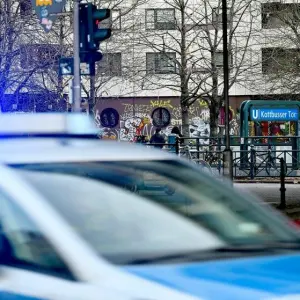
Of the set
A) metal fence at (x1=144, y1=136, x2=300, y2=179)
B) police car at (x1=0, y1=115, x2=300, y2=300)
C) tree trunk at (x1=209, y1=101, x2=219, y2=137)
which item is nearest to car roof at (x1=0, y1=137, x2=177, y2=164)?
police car at (x1=0, y1=115, x2=300, y2=300)

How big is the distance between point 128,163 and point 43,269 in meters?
1.03

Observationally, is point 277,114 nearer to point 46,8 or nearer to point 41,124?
point 46,8

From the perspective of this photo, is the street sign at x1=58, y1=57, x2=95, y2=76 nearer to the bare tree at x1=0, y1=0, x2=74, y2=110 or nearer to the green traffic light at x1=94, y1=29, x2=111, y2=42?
the green traffic light at x1=94, y1=29, x2=111, y2=42

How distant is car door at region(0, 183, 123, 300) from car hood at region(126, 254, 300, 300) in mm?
266

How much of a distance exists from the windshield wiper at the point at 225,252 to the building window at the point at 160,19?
2883cm

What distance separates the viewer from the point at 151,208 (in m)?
4.07

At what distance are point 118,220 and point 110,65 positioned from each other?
25.2 m

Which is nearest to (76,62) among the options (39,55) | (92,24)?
(92,24)

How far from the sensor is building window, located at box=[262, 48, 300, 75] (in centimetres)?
3275

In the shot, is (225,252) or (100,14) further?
(100,14)

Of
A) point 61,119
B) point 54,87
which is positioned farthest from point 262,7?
point 61,119

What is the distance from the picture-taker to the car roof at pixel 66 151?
4164 mm

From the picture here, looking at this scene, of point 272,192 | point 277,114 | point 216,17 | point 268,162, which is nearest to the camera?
point 272,192

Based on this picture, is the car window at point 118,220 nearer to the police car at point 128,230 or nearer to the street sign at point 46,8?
the police car at point 128,230
